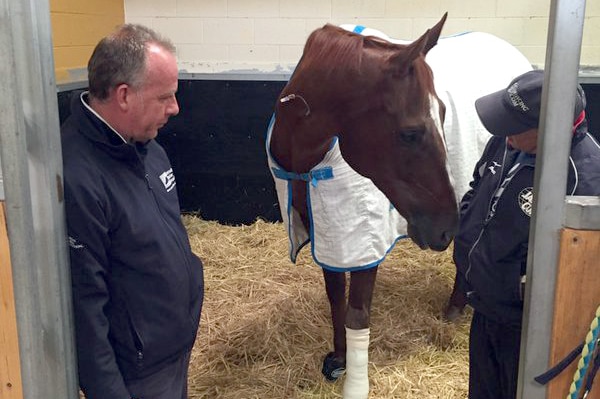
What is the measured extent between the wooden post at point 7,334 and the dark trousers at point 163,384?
0.35m

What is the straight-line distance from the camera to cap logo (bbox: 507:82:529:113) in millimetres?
1445

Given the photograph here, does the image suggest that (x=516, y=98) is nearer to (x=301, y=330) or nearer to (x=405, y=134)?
(x=405, y=134)

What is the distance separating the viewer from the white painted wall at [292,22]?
13.3 ft

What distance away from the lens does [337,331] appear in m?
2.54

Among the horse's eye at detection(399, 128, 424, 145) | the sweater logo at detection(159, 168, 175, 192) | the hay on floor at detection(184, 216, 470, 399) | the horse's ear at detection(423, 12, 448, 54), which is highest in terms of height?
the horse's ear at detection(423, 12, 448, 54)

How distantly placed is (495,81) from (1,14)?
246 cm

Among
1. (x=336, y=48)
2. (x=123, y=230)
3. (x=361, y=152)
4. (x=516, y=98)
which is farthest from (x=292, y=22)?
(x=123, y=230)

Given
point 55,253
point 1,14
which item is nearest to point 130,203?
point 55,253

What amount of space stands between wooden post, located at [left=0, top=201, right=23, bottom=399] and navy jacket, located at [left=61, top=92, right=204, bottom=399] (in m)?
0.17

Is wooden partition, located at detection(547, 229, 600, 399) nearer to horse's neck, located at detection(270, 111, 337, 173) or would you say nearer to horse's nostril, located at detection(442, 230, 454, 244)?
horse's nostril, located at detection(442, 230, 454, 244)

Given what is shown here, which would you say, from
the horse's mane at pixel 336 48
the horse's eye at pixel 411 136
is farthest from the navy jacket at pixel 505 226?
the horse's mane at pixel 336 48

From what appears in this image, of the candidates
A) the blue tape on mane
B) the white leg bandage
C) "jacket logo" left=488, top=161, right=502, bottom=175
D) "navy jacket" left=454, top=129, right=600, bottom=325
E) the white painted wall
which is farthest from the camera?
the white painted wall

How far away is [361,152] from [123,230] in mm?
868

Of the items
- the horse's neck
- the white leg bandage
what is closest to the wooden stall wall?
the horse's neck
